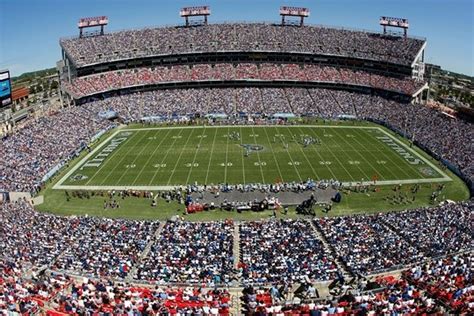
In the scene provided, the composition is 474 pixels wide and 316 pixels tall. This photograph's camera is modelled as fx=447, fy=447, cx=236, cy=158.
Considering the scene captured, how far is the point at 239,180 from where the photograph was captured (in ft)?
133

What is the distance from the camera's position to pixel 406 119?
193ft

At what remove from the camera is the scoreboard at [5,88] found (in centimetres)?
4901

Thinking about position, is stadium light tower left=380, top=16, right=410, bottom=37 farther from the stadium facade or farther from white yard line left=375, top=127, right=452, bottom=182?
white yard line left=375, top=127, right=452, bottom=182

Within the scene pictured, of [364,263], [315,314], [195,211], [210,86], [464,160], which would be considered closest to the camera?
[315,314]

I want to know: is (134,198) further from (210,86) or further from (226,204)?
(210,86)

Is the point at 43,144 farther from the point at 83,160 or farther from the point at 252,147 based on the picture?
the point at 252,147

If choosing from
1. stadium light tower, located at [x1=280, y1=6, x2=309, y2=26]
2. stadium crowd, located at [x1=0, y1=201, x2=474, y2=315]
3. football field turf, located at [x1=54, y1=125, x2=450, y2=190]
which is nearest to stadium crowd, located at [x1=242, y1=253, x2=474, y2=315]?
stadium crowd, located at [x1=0, y1=201, x2=474, y2=315]

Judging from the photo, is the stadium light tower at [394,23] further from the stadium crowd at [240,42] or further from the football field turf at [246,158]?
the football field turf at [246,158]

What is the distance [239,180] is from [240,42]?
43926 millimetres

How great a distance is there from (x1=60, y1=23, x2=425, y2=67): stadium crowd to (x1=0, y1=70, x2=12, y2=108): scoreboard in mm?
21899

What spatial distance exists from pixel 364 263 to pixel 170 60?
60.7 m

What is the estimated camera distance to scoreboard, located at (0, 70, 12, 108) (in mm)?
49013

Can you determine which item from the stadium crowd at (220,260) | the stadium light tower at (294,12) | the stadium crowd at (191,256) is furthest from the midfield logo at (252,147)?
the stadium light tower at (294,12)

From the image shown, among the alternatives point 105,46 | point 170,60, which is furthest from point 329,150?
point 105,46
